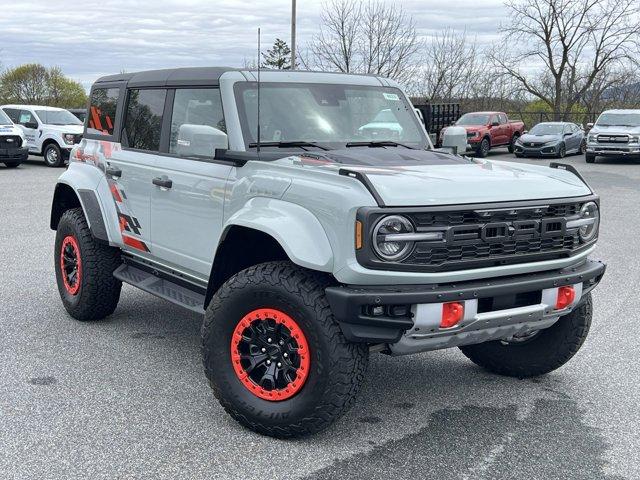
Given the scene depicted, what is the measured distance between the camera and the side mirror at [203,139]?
4195 millimetres

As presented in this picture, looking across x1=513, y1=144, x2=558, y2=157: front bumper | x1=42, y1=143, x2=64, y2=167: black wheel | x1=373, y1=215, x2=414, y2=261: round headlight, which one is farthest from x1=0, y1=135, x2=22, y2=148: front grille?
x1=373, y1=215, x2=414, y2=261: round headlight

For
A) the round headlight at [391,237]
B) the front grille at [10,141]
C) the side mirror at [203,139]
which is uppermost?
the side mirror at [203,139]

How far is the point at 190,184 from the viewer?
464 cm

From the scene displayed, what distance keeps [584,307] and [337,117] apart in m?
1.92

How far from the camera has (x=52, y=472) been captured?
3.44m

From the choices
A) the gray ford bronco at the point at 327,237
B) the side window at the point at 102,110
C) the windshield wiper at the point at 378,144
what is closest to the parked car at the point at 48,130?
the side window at the point at 102,110

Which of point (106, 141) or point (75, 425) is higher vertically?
point (106, 141)

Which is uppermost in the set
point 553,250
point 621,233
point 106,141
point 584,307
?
point 106,141

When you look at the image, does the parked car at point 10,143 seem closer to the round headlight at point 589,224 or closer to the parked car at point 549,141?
the parked car at point 549,141

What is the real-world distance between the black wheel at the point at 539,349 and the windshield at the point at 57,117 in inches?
763

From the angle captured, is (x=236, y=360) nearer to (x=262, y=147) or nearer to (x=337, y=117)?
(x=262, y=147)

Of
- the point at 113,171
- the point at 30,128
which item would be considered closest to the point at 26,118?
the point at 30,128

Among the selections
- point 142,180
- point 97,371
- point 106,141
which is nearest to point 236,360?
point 97,371

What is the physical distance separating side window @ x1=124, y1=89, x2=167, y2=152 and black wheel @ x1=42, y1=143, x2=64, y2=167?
55.6 feet
